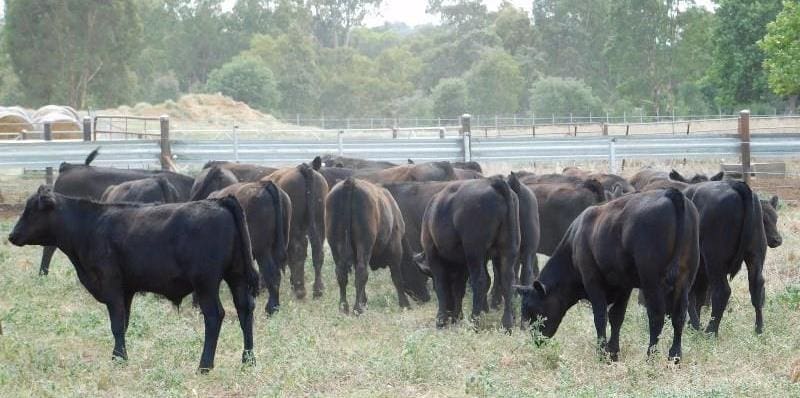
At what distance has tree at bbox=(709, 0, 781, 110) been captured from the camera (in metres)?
48.3

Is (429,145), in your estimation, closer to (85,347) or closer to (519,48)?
(85,347)

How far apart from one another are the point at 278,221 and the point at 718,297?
4564 millimetres

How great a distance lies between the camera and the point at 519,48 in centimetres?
8225

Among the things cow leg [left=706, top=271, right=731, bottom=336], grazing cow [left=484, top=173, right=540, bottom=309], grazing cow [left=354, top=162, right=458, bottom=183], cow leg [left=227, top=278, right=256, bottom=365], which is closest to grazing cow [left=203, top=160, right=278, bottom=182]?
grazing cow [left=354, top=162, right=458, bottom=183]

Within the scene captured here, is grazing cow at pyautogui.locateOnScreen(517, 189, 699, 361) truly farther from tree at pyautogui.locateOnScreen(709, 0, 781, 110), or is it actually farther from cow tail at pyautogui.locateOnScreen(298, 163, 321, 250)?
tree at pyautogui.locateOnScreen(709, 0, 781, 110)

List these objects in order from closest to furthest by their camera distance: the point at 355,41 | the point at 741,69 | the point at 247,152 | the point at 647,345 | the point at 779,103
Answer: the point at 647,345, the point at 247,152, the point at 741,69, the point at 779,103, the point at 355,41

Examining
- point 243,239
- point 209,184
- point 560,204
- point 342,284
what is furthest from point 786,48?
point 243,239

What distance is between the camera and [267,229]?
12.8 meters

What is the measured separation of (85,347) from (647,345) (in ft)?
17.2

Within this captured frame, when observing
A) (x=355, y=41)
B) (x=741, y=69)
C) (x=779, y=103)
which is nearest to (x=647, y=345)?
(x=741, y=69)

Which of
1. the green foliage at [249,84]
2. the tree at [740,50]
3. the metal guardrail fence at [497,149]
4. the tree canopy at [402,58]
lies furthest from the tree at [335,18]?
the metal guardrail fence at [497,149]

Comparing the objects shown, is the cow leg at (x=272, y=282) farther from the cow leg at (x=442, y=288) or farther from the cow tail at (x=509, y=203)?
the cow tail at (x=509, y=203)

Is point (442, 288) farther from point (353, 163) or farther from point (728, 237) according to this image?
point (353, 163)

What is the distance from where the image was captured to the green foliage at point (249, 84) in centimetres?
7262
